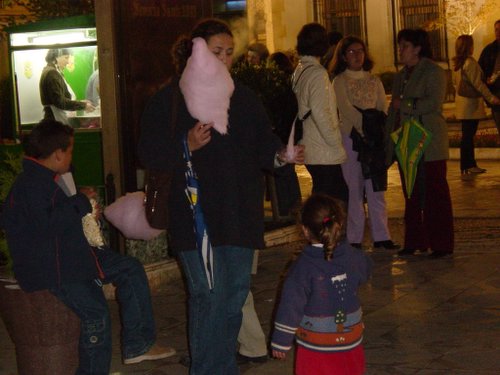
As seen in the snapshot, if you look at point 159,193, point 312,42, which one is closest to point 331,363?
point 159,193

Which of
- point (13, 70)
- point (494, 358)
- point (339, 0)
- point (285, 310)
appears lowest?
point (494, 358)

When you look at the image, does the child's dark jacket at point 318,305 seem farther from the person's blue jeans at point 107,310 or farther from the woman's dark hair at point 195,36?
the woman's dark hair at point 195,36

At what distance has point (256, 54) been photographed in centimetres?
1334

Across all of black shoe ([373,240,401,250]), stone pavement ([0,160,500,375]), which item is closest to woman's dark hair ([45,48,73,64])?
stone pavement ([0,160,500,375])

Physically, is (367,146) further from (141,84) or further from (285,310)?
(285,310)

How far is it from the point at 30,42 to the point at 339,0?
2255 centimetres

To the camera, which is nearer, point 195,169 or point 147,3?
point 195,169

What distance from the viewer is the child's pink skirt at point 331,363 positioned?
4.80 meters

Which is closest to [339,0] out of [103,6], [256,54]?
[256,54]

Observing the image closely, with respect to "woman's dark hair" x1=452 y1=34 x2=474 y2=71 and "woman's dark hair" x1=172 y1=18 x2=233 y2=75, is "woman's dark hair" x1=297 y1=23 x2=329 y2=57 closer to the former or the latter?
"woman's dark hair" x1=172 y1=18 x2=233 y2=75

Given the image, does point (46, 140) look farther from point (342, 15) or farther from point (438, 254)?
point (342, 15)

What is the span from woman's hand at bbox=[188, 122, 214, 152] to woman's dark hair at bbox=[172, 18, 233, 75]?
1.51 feet

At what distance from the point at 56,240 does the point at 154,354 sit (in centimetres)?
126

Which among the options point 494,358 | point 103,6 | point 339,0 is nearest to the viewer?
point 494,358
